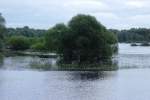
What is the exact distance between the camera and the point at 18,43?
185500 mm

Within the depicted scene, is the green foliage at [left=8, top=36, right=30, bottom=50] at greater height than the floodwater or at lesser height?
greater

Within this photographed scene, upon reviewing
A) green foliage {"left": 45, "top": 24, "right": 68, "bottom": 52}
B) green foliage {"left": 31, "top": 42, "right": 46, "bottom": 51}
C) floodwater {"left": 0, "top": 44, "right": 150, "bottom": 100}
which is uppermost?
green foliage {"left": 45, "top": 24, "right": 68, "bottom": 52}

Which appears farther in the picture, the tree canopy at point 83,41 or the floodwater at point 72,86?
the tree canopy at point 83,41

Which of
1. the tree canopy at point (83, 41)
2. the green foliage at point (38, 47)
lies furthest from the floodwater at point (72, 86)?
the green foliage at point (38, 47)

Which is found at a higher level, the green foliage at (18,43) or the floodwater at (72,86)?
the green foliage at (18,43)

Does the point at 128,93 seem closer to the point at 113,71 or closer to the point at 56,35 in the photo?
the point at 113,71

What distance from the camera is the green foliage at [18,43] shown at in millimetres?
183375

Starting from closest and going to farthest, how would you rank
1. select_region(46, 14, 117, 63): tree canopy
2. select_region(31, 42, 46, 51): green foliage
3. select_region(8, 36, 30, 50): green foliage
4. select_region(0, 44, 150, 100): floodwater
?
select_region(0, 44, 150, 100): floodwater
select_region(46, 14, 117, 63): tree canopy
select_region(31, 42, 46, 51): green foliage
select_region(8, 36, 30, 50): green foliage

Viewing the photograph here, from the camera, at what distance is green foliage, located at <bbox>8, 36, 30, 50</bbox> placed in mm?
183375

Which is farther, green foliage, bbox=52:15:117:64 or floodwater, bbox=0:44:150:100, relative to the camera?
green foliage, bbox=52:15:117:64

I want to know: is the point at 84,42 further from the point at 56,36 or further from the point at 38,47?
the point at 38,47

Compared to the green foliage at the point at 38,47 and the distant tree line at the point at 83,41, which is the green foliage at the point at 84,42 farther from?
the green foliage at the point at 38,47

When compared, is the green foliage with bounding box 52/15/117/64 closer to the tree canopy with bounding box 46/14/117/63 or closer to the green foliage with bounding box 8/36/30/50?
the tree canopy with bounding box 46/14/117/63

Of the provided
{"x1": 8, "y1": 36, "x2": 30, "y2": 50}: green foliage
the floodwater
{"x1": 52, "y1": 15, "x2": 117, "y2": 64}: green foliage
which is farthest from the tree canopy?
{"x1": 8, "y1": 36, "x2": 30, "y2": 50}: green foliage
